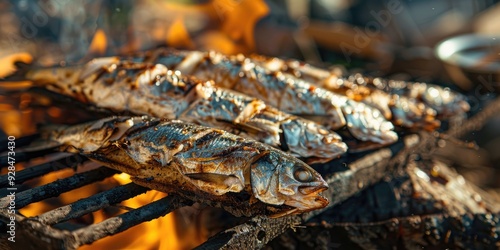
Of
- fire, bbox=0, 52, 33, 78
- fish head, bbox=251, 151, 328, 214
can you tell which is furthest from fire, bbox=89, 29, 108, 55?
fish head, bbox=251, 151, 328, 214

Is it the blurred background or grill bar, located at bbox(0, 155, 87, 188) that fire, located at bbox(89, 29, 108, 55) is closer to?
the blurred background

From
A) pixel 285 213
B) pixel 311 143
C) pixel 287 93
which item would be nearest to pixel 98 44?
pixel 287 93

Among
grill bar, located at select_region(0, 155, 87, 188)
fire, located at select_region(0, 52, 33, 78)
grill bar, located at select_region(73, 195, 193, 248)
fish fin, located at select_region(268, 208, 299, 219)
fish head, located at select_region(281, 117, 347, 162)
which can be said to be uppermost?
fire, located at select_region(0, 52, 33, 78)

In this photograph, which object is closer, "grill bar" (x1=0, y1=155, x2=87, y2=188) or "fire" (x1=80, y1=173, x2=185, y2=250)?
"grill bar" (x1=0, y1=155, x2=87, y2=188)

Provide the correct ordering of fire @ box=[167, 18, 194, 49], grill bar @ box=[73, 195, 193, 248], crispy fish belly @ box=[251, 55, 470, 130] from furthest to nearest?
fire @ box=[167, 18, 194, 49] → crispy fish belly @ box=[251, 55, 470, 130] → grill bar @ box=[73, 195, 193, 248]

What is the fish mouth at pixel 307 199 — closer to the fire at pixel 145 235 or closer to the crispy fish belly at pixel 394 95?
the fire at pixel 145 235

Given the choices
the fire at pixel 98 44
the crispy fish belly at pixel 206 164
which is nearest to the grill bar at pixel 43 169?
the crispy fish belly at pixel 206 164

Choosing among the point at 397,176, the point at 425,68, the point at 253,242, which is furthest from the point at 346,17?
the point at 253,242
